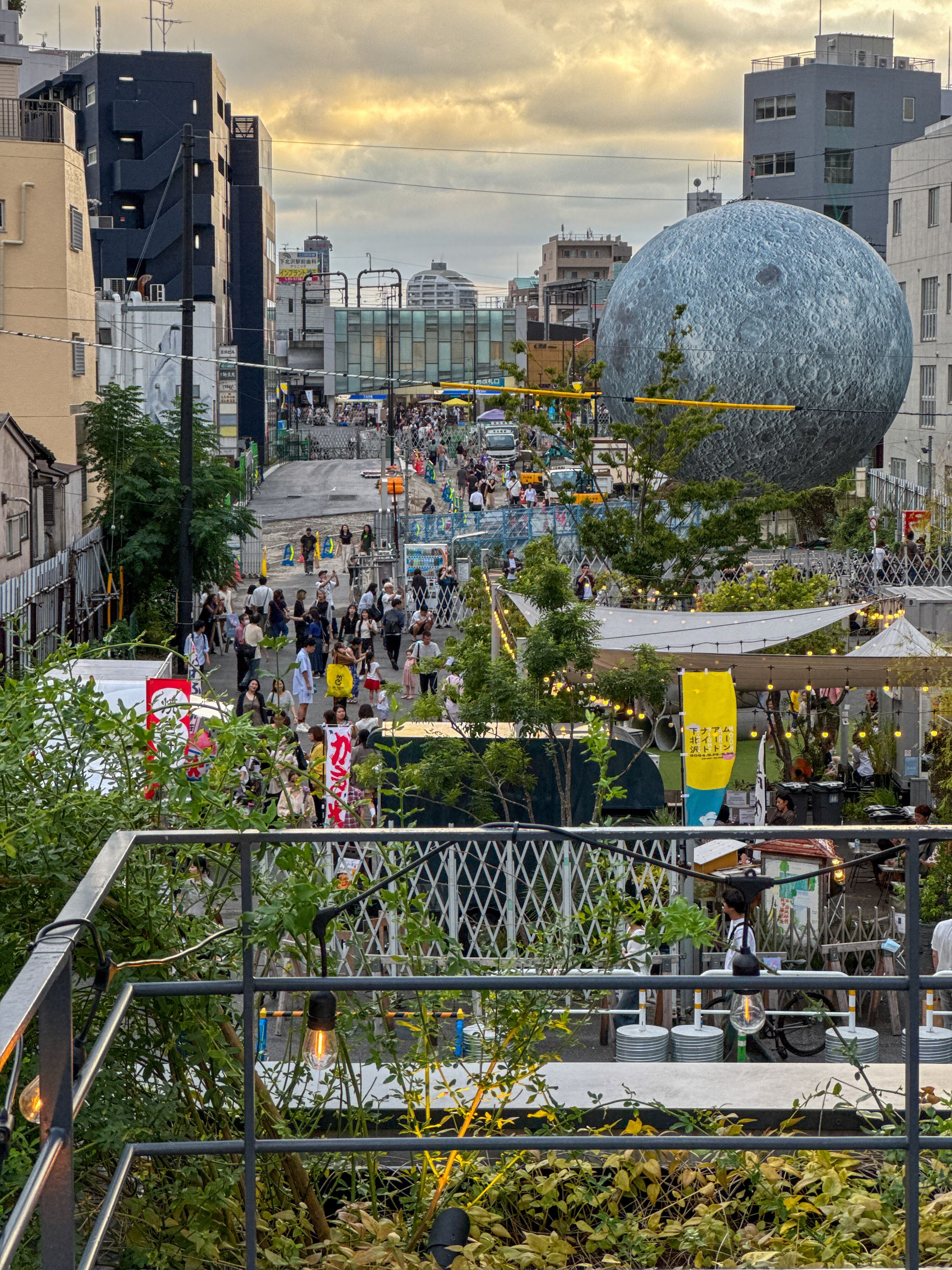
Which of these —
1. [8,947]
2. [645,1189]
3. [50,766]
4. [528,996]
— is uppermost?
[50,766]

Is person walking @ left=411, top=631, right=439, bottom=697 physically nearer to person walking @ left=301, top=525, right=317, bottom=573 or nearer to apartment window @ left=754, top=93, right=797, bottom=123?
person walking @ left=301, top=525, right=317, bottom=573

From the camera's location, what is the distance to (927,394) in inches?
2052

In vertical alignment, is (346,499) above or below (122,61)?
below

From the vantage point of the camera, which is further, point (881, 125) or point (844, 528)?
point (881, 125)

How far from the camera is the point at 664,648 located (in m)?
17.7

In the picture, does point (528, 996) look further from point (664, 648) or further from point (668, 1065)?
point (664, 648)

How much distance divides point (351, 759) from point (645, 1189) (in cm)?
1236

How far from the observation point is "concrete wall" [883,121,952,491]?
49719 mm

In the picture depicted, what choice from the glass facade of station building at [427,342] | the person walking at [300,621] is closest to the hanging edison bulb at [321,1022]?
the person walking at [300,621]

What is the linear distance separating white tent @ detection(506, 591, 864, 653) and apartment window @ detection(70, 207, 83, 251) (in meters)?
24.8

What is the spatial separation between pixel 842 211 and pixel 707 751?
79.2 m

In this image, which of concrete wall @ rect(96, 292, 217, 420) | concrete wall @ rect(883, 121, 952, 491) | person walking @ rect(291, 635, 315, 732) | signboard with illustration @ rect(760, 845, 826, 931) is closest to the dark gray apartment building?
concrete wall @ rect(883, 121, 952, 491)

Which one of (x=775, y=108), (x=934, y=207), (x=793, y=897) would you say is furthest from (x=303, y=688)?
(x=775, y=108)

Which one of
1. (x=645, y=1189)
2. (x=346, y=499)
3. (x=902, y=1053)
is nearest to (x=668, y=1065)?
(x=645, y=1189)
